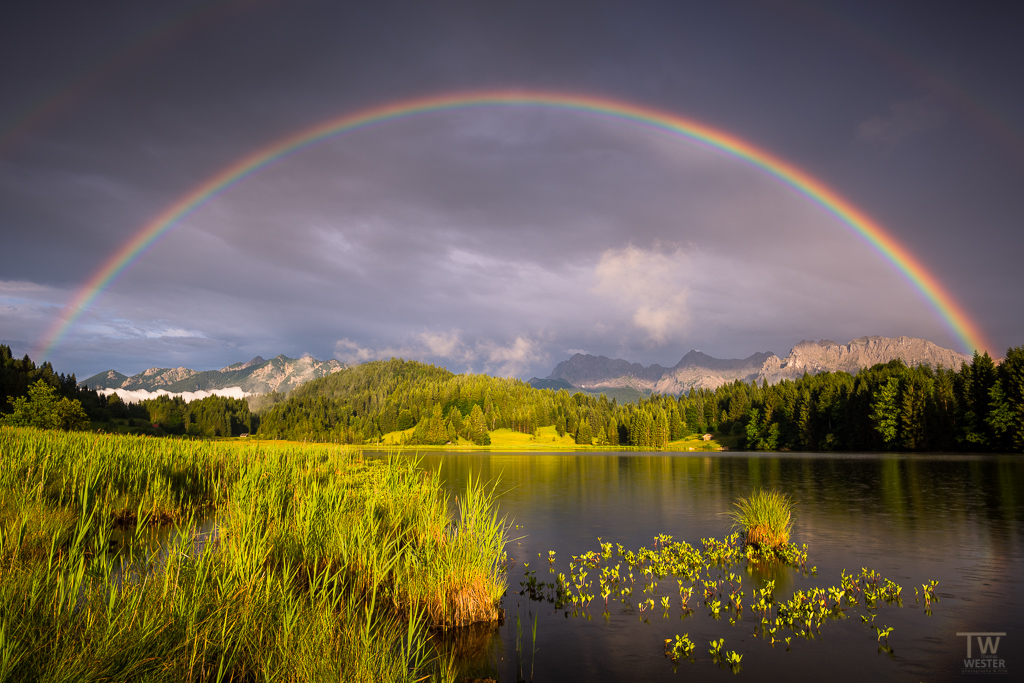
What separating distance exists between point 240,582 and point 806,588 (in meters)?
16.4

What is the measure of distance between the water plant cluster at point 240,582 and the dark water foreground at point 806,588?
175 cm

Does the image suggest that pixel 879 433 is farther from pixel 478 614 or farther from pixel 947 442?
pixel 478 614

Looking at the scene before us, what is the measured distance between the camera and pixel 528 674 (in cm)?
1077

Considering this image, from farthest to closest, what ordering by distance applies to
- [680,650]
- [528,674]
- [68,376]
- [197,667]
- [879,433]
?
[68,376], [879,433], [680,650], [528,674], [197,667]

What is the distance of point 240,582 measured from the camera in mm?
8906

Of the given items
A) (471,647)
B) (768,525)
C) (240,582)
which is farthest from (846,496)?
(240,582)

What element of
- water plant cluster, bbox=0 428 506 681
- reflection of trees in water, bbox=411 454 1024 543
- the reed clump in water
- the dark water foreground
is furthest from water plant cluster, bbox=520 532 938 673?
reflection of trees in water, bbox=411 454 1024 543

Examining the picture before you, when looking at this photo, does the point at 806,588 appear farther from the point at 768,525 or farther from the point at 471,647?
the point at 471,647

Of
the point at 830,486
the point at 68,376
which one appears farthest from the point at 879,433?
the point at 68,376

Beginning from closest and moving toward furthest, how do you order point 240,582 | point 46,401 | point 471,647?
point 240,582
point 471,647
point 46,401

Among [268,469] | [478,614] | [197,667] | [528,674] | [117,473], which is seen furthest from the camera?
[268,469]

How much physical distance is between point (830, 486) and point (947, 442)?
9012 cm

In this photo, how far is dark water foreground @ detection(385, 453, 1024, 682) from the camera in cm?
1120

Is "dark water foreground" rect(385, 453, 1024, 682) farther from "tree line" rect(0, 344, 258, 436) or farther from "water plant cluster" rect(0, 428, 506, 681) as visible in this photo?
"tree line" rect(0, 344, 258, 436)
